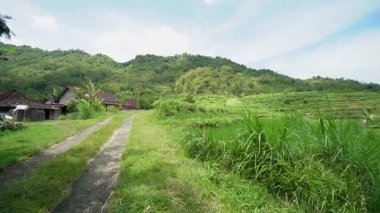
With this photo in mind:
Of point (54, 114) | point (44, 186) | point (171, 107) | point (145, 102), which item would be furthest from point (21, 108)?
point (145, 102)

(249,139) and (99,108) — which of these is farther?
(99,108)

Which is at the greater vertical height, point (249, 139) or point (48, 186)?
point (249, 139)

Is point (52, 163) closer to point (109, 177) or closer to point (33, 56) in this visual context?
point (109, 177)

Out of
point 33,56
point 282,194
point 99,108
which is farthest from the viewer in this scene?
point 33,56

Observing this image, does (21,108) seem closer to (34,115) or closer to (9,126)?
(34,115)

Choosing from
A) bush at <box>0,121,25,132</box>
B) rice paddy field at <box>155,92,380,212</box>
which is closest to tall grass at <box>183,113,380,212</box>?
rice paddy field at <box>155,92,380,212</box>

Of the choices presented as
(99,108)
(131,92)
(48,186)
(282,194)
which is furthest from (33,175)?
(131,92)

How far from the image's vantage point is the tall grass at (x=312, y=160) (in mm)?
5887

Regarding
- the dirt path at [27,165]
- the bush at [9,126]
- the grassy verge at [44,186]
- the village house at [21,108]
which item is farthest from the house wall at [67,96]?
the grassy verge at [44,186]

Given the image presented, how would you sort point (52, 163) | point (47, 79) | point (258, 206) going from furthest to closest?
point (47, 79), point (52, 163), point (258, 206)

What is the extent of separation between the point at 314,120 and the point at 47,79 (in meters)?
75.9

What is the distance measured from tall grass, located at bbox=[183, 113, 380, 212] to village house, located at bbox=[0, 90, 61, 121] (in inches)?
1176

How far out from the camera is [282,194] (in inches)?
261

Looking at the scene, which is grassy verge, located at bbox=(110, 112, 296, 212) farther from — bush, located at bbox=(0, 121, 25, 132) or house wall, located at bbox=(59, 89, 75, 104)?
house wall, located at bbox=(59, 89, 75, 104)
